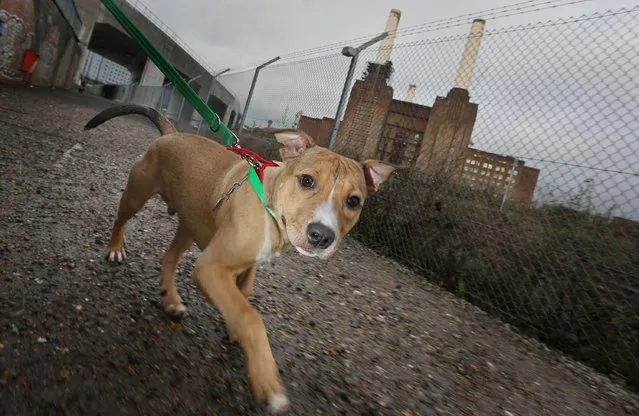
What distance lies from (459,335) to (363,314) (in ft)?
3.60

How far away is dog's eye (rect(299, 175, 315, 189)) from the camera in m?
2.33

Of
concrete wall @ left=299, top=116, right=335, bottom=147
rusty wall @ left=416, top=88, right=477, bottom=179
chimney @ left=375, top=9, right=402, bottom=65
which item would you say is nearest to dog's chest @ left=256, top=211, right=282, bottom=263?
rusty wall @ left=416, top=88, right=477, bottom=179

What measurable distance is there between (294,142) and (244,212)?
794mm

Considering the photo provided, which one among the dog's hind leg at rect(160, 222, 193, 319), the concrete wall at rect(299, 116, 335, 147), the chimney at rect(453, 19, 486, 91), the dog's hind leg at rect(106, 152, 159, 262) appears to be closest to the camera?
the dog's hind leg at rect(160, 222, 193, 319)

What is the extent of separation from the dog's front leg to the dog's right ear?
1.00 m

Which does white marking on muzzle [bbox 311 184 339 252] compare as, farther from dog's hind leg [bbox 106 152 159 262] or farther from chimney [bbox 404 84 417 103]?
chimney [bbox 404 84 417 103]

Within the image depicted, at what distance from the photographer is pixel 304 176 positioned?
2.35 metres

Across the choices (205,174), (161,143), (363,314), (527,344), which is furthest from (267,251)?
(527,344)

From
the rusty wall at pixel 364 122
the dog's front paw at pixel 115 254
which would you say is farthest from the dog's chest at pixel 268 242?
the rusty wall at pixel 364 122

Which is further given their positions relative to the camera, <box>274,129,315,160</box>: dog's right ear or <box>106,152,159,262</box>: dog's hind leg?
<box>106,152,159,262</box>: dog's hind leg

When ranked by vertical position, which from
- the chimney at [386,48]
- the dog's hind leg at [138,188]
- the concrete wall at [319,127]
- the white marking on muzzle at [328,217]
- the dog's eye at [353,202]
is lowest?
the dog's hind leg at [138,188]

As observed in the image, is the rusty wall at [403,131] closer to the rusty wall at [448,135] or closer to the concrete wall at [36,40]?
the rusty wall at [448,135]

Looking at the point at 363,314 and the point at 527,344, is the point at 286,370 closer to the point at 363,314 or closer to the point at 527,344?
the point at 363,314

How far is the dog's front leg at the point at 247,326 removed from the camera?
5.35 ft
